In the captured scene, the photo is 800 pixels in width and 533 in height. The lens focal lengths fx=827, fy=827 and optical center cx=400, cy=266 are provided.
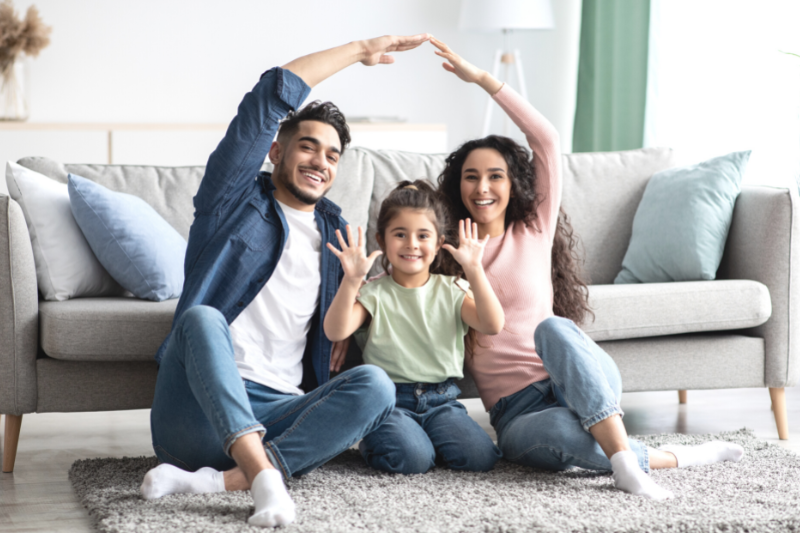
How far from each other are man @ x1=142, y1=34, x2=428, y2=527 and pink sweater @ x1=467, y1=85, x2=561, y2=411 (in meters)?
0.32

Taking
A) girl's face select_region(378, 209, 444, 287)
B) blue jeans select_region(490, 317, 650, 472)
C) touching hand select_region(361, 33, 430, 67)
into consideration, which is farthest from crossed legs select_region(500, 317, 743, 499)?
touching hand select_region(361, 33, 430, 67)

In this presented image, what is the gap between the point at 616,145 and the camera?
399cm

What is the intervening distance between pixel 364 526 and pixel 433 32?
353 centimetres

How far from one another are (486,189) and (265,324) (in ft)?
1.94

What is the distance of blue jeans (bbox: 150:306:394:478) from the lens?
1.54 metres

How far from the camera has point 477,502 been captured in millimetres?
1550

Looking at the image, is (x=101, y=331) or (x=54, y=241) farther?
(x=54, y=241)

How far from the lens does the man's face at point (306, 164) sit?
5.73ft

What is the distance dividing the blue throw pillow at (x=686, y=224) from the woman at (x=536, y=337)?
0.45 m

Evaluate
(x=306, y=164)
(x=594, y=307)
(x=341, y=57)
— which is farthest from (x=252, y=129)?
(x=594, y=307)

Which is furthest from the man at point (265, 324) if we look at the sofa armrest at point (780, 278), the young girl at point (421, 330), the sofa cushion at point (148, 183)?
the sofa armrest at point (780, 278)

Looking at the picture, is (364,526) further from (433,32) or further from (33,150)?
(433,32)

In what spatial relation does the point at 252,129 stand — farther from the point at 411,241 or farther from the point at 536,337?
the point at 536,337

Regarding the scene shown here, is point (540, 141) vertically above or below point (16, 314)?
above
